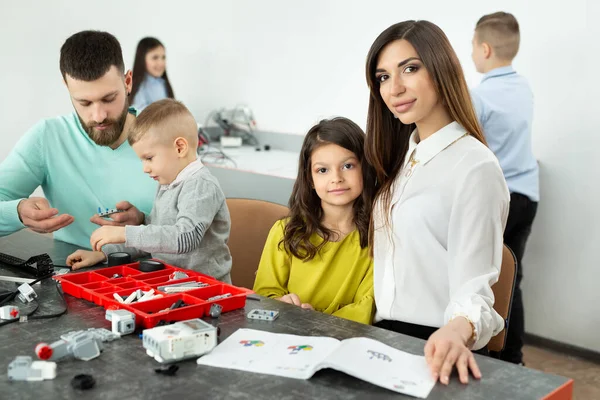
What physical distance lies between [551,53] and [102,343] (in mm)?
2629

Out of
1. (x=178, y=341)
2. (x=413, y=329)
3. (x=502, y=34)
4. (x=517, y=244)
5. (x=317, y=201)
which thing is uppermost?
(x=502, y=34)

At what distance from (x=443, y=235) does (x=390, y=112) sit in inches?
13.5

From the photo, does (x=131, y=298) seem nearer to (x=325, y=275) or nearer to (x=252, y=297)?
(x=252, y=297)

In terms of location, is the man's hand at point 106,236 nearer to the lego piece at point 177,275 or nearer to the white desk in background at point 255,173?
the lego piece at point 177,275

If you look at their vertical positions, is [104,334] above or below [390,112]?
below

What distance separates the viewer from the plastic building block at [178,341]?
111cm

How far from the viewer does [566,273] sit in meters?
3.24

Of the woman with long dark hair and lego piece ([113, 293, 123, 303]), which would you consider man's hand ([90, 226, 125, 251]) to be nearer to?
lego piece ([113, 293, 123, 303])

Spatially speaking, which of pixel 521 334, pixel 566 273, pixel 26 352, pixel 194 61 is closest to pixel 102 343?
pixel 26 352

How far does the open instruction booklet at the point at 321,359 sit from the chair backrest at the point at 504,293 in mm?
573

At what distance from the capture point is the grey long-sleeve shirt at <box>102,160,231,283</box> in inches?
64.3

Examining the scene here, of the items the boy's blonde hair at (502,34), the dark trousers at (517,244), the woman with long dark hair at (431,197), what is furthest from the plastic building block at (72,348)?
the boy's blonde hair at (502,34)

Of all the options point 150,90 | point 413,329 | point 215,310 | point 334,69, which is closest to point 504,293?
point 413,329

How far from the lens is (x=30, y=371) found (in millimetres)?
1054
